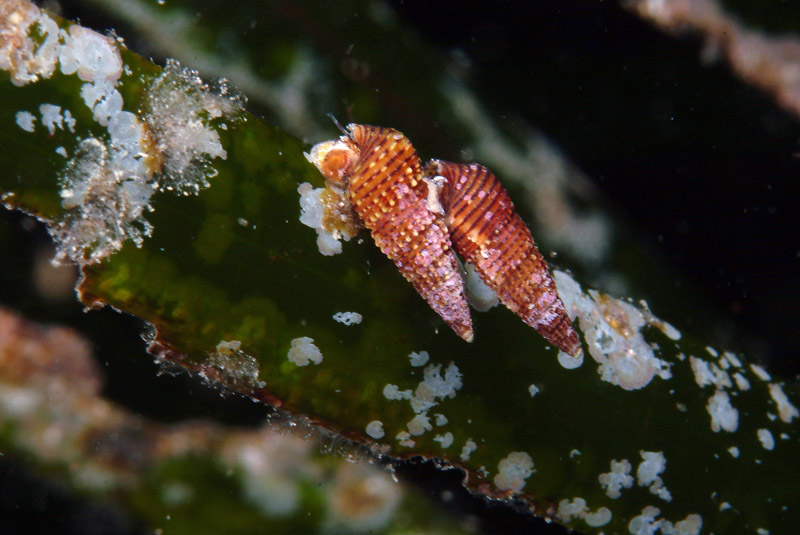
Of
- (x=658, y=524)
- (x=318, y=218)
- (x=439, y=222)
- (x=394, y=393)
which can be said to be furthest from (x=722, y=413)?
(x=318, y=218)

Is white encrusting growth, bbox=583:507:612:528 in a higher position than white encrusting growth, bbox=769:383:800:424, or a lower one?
lower

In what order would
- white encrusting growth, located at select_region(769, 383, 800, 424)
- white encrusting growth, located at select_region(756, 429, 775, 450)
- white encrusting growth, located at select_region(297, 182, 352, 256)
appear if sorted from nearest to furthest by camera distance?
white encrusting growth, located at select_region(297, 182, 352, 256) → white encrusting growth, located at select_region(756, 429, 775, 450) → white encrusting growth, located at select_region(769, 383, 800, 424)

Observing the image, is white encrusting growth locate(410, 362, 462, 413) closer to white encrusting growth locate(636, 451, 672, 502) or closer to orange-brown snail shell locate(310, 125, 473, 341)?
orange-brown snail shell locate(310, 125, 473, 341)

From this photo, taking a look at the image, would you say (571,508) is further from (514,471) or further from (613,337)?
(613,337)

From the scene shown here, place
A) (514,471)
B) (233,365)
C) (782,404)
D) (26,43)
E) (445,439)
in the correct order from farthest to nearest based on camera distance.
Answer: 1. (782,404)
2. (514,471)
3. (445,439)
4. (233,365)
5. (26,43)

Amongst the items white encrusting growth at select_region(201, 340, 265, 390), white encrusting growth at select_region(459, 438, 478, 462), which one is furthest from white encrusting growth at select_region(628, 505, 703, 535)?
white encrusting growth at select_region(201, 340, 265, 390)

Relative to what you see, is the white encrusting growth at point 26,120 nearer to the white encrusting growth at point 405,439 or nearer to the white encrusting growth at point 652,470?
the white encrusting growth at point 405,439
